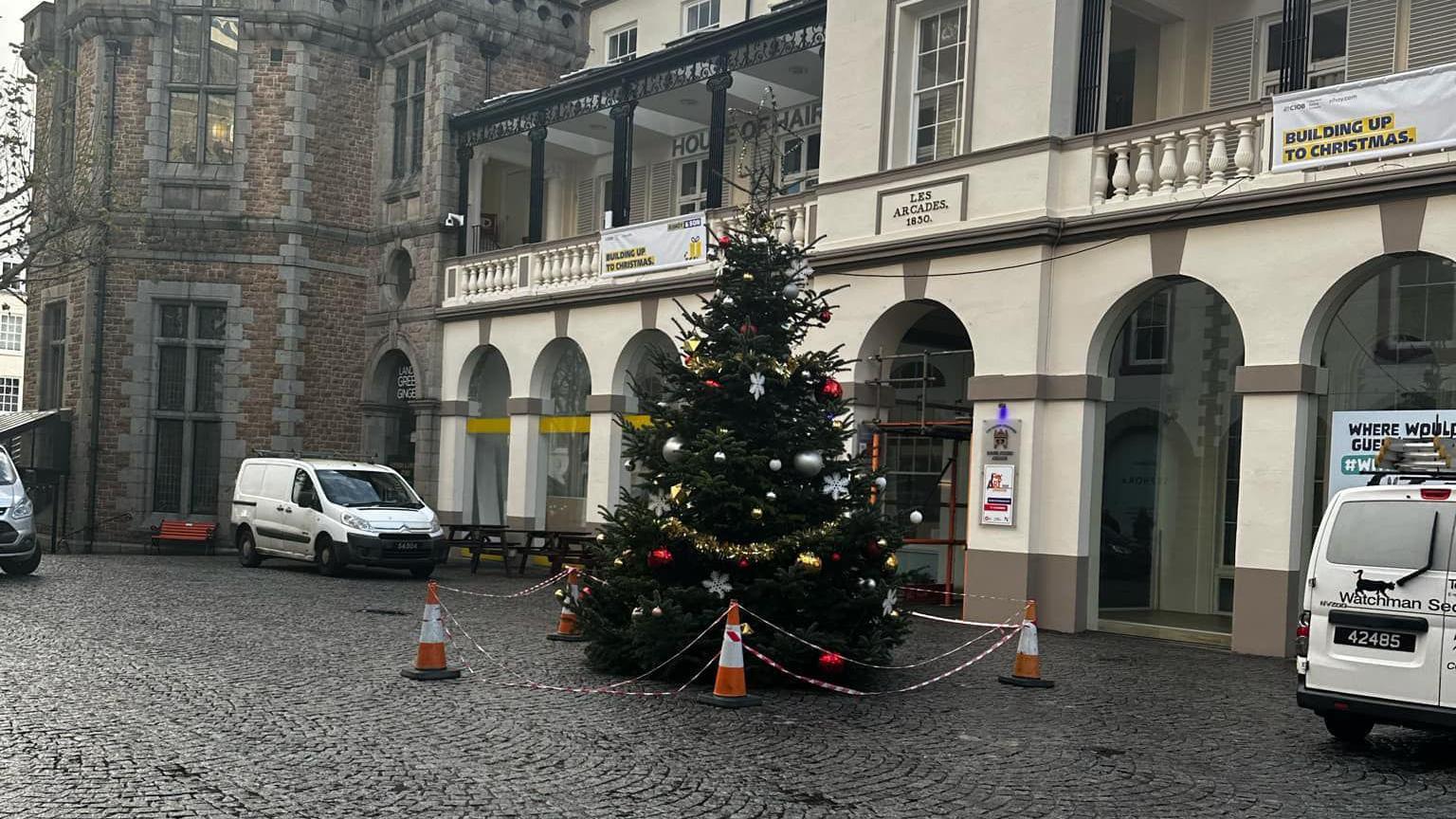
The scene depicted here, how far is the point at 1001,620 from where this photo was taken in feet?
53.9

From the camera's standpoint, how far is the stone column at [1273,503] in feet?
46.4

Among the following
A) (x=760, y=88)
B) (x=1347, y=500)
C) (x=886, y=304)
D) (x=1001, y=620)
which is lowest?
(x=1001, y=620)

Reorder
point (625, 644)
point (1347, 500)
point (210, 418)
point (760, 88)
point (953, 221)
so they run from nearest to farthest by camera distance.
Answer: point (1347, 500), point (625, 644), point (953, 221), point (760, 88), point (210, 418)

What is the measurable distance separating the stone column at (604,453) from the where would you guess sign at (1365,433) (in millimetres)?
12421

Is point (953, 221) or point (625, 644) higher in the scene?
point (953, 221)

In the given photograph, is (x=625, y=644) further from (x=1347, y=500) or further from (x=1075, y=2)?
(x=1075, y=2)

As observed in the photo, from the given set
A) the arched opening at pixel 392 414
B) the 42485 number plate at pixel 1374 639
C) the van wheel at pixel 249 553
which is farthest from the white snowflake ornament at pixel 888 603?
the arched opening at pixel 392 414

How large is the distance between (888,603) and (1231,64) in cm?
985

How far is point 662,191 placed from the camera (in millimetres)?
27656

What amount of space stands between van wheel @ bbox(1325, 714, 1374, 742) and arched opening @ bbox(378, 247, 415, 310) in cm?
2345

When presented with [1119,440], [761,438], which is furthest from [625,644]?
[1119,440]

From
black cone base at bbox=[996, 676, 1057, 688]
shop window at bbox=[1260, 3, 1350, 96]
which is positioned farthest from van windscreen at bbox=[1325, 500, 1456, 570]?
shop window at bbox=[1260, 3, 1350, 96]

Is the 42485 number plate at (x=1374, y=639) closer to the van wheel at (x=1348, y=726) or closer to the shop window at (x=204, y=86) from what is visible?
the van wheel at (x=1348, y=726)

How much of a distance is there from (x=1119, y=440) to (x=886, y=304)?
3.58 m
